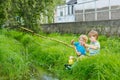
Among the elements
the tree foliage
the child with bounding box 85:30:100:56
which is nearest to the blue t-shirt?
the child with bounding box 85:30:100:56

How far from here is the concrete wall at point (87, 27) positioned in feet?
53.5

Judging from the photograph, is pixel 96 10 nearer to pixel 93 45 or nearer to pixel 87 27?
pixel 87 27

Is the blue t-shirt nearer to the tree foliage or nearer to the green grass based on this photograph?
the green grass

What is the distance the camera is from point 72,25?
20688 millimetres

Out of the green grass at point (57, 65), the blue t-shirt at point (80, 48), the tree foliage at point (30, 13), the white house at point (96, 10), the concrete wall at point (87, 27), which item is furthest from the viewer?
the white house at point (96, 10)

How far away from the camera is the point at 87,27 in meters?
18.8

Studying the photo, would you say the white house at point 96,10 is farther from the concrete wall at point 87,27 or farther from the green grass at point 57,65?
the green grass at point 57,65

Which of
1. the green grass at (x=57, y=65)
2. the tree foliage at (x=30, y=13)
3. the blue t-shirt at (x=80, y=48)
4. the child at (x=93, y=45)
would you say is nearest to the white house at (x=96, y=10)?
the tree foliage at (x=30, y=13)

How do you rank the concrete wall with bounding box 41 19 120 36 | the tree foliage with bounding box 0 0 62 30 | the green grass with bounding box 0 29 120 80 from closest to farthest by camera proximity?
1. the green grass with bounding box 0 29 120 80
2. the tree foliage with bounding box 0 0 62 30
3. the concrete wall with bounding box 41 19 120 36

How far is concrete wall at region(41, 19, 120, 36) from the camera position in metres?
16.3

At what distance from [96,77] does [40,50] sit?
5.62 metres

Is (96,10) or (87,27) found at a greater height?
(96,10)

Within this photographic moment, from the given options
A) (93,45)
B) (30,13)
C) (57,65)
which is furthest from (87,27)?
(93,45)

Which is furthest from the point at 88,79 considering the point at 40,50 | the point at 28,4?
the point at 28,4
